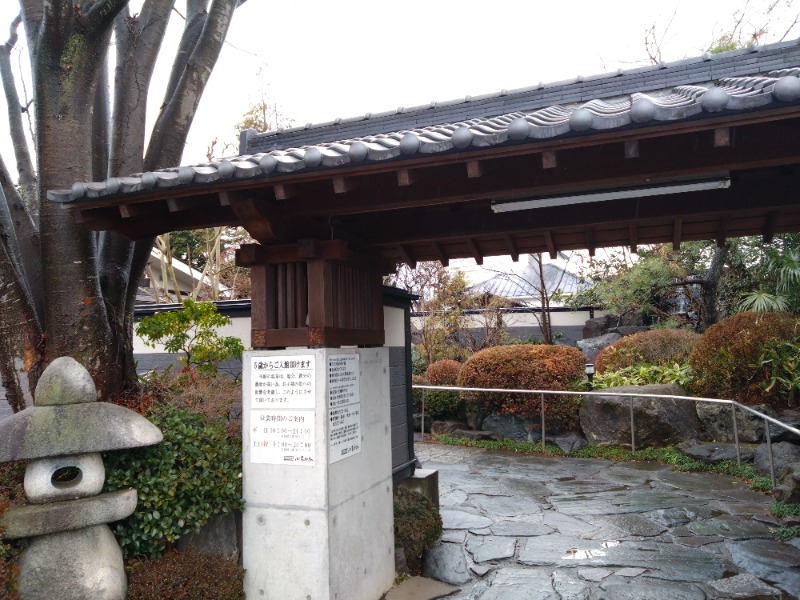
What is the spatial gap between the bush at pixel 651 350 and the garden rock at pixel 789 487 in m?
4.95

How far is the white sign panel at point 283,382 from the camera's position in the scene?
4363mm

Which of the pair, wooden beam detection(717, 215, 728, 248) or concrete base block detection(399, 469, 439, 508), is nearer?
wooden beam detection(717, 215, 728, 248)

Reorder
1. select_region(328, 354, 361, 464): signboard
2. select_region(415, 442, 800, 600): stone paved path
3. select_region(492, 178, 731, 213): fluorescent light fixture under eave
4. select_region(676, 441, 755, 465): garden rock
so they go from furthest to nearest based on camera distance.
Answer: select_region(676, 441, 755, 465): garden rock
select_region(415, 442, 800, 600): stone paved path
select_region(328, 354, 361, 464): signboard
select_region(492, 178, 731, 213): fluorescent light fixture under eave

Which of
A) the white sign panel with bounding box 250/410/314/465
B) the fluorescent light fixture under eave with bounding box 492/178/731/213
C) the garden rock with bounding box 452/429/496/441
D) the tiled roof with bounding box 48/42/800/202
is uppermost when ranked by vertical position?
the tiled roof with bounding box 48/42/800/202

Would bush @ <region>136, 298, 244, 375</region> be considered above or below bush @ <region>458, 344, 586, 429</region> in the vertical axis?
above

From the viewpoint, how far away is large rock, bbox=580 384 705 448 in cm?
1035

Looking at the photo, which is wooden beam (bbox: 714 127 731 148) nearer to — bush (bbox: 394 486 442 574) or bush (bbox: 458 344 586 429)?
bush (bbox: 394 486 442 574)

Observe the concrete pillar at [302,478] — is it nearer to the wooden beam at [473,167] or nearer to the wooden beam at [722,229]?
the wooden beam at [473,167]

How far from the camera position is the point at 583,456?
10789mm

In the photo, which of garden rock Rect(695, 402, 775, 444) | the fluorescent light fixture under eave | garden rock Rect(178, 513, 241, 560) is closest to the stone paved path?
garden rock Rect(695, 402, 775, 444)

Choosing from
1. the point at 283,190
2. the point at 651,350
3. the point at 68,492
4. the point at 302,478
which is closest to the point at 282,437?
the point at 302,478

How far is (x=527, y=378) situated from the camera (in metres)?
12.0

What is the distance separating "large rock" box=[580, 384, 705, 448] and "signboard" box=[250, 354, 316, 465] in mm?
7708

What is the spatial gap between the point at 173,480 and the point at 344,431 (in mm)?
1245
